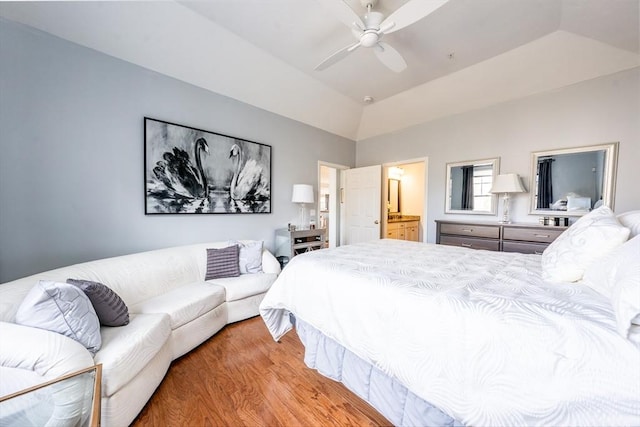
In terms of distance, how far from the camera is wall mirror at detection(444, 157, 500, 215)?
3373 mm

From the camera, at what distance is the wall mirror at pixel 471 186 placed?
3.37 meters

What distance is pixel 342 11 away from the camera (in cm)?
170

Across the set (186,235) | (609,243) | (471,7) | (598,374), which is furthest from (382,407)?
(471,7)

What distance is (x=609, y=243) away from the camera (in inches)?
42.4

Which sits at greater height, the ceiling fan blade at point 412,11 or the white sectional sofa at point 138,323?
the ceiling fan blade at point 412,11

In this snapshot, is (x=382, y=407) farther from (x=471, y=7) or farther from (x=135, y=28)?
(x=135, y=28)

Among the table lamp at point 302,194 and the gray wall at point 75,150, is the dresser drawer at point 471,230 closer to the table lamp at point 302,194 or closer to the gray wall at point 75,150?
the table lamp at point 302,194

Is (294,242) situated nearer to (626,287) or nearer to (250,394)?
(250,394)

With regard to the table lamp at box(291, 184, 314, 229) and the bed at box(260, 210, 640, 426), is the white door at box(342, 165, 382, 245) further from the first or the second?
the bed at box(260, 210, 640, 426)

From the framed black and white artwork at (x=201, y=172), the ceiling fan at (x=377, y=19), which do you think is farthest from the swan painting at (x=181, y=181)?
the ceiling fan at (x=377, y=19)

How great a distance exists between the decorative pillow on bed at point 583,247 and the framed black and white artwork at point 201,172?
315 centimetres

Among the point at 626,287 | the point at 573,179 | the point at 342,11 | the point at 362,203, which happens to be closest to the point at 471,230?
the point at 573,179

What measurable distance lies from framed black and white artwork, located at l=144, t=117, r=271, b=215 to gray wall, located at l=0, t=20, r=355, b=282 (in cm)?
11

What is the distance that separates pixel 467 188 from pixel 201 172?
3859mm
